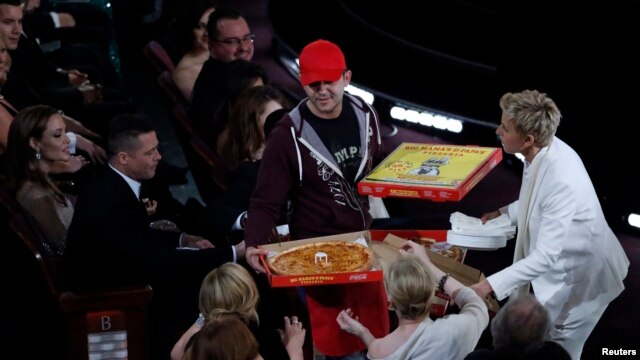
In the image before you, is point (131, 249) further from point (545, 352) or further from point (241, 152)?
point (545, 352)

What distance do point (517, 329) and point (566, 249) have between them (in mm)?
798

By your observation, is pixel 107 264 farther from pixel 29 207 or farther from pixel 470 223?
pixel 470 223

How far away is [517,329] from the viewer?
120 inches

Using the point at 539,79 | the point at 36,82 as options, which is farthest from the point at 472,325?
the point at 36,82

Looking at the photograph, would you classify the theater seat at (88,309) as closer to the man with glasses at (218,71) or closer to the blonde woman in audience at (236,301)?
the blonde woman in audience at (236,301)

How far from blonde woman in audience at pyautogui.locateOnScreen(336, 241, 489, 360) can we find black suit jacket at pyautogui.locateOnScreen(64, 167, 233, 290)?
3.31 feet

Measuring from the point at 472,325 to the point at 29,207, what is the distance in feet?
6.51

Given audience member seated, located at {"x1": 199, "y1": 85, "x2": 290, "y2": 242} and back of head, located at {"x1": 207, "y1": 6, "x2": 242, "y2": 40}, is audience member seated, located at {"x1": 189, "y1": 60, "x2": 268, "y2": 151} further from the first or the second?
audience member seated, located at {"x1": 199, "y1": 85, "x2": 290, "y2": 242}

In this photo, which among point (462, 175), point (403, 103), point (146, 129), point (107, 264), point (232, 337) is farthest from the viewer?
point (403, 103)

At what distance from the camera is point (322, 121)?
3.79 m

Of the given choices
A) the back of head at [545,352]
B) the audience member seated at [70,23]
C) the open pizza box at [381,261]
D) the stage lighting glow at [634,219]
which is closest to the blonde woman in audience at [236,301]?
the open pizza box at [381,261]

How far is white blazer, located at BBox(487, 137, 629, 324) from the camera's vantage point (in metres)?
3.64

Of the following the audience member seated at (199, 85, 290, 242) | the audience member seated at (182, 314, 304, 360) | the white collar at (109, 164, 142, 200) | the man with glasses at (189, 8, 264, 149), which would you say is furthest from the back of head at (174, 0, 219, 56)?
the audience member seated at (182, 314, 304, 360)

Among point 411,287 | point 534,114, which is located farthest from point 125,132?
point 534,114
